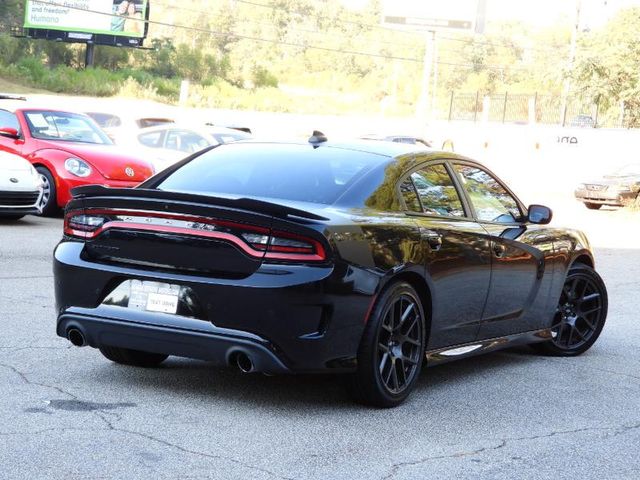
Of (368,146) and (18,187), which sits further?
(18,187)

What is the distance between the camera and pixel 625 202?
29359 millimetres

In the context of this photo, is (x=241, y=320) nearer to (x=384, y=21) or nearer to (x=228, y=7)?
(x=384, y=21)

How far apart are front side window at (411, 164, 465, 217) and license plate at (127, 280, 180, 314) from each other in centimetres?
170

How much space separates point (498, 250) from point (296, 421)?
2.07 metres

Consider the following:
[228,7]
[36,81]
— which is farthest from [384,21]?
[228,7]

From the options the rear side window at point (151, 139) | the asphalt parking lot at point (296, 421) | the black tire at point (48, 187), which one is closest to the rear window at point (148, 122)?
the rear side window at point (151, 139)

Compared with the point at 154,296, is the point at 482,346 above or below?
below

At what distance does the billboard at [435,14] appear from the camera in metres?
55.9

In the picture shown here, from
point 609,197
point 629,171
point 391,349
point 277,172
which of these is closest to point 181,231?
point 277,172

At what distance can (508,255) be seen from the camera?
24.5ft

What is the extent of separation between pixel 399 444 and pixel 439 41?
126 m

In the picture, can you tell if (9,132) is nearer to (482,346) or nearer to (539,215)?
(539,215)

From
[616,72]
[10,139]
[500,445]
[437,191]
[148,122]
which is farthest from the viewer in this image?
[616,72]

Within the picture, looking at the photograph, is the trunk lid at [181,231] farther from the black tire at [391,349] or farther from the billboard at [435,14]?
the billboard at [435,14]
